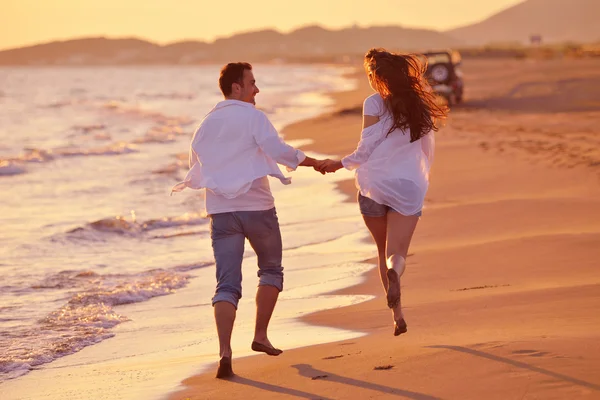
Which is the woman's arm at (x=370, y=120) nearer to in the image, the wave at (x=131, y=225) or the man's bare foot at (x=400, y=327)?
the man's bare foot at (x=400, y=327)

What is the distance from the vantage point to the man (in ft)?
18.3

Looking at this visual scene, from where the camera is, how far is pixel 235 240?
18.5ft

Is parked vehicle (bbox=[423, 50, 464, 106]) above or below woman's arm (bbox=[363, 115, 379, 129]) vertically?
above

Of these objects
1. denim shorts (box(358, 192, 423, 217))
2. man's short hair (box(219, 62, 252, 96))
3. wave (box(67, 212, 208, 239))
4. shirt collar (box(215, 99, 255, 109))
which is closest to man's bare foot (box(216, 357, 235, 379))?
denim shorts (box(358, 192, 423, 217))

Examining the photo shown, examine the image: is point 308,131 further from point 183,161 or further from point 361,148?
point 361,148

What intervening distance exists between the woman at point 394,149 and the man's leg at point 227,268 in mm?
811

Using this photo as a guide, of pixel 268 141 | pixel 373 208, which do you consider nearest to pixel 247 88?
pixel 268 141

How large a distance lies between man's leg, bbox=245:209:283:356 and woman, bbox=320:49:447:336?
1.98ft

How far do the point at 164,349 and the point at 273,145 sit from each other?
1710 millimetres

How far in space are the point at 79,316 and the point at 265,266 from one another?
7.91 ft

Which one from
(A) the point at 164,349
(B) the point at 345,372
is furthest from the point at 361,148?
(A) the point at 164,349

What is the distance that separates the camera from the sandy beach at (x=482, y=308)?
15.4ft

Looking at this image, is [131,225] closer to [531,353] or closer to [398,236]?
[398,236]

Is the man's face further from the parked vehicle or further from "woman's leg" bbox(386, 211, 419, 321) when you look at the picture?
the parked vehicle
